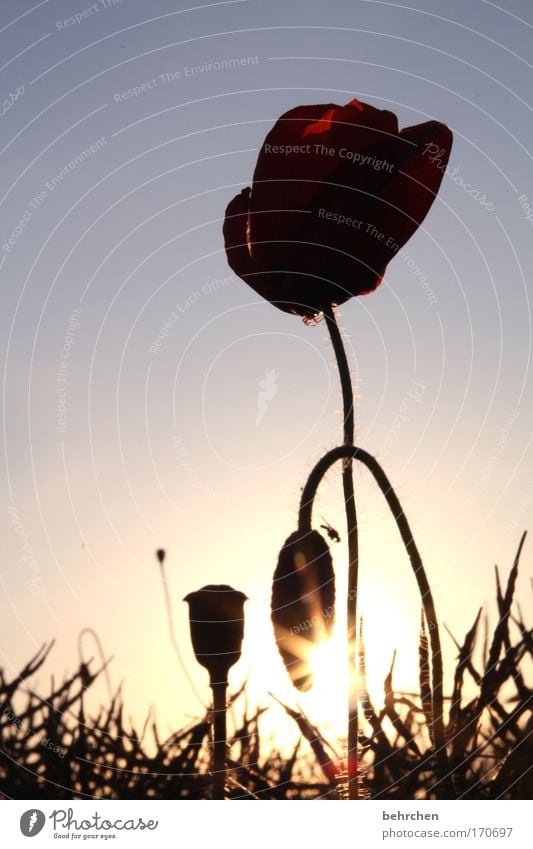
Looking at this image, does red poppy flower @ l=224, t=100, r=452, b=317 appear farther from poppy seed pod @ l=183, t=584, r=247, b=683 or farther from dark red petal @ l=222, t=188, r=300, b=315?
poppy seed pod @ l=183, t=584, r=247, b=683

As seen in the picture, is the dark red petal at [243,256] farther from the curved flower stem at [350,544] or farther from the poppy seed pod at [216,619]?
the poppy seed pod at [216,619]

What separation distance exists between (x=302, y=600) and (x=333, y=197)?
1.59 ft

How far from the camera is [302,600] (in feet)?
3.06

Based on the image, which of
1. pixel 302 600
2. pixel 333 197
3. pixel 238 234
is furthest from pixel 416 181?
pixel 302 600

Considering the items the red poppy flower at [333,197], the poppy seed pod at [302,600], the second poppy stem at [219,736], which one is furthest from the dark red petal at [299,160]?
the second poppy stem at [219,736]

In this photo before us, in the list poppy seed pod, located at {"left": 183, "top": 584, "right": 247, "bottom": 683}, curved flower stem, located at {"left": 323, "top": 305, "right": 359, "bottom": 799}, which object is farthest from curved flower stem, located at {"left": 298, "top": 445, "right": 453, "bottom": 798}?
poppy seed pod, located at {"left": 183, "top": 584, "right": 247, "bottom": 683}

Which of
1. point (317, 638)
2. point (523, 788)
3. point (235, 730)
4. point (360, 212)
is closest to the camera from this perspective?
point (317, 638)

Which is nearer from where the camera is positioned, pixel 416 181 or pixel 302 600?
pixel 302 600

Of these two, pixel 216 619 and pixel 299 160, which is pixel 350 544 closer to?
pixel 216 619

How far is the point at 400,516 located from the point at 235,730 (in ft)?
1.72
